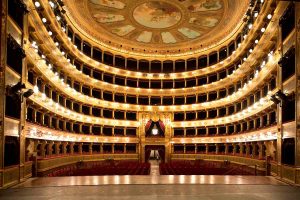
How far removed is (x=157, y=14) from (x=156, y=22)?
79.8 inches

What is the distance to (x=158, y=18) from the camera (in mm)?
32906

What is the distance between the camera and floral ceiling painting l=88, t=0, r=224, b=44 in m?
29.4

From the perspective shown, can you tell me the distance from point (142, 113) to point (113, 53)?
868 centimetres

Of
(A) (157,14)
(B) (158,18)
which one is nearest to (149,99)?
(B) (158,18)

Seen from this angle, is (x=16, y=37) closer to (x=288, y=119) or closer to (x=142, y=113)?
(x=288, y=119)

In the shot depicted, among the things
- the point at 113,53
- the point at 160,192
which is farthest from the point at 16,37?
the point at 113,53

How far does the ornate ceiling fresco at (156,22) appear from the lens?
96.3 feet

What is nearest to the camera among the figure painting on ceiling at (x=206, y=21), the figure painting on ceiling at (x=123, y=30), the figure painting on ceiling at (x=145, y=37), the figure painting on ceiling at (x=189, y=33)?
the figure painting on ceiling at (x=206, y=21)

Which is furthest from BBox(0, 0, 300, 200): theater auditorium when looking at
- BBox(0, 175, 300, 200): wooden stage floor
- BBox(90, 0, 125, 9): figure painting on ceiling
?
BBox(90, 0, 125, 9): figure painting on ceiling

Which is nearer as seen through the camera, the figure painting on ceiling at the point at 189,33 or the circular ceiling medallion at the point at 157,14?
the circular ceiling medallion at the point at 157,14

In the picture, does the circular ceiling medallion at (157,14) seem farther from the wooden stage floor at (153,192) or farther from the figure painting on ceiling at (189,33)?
the wooden stage floor at (153,192)

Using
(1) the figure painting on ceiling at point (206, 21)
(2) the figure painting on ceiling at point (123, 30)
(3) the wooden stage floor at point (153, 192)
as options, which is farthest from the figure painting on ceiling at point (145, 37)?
(3) the wooden stage floor at point (153, 192)

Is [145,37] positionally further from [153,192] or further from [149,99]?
[153,192]

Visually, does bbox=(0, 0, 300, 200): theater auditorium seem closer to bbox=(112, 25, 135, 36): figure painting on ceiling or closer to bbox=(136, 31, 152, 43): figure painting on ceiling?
bbox=(136, 31, 152, 43): figure painting on ceiling
